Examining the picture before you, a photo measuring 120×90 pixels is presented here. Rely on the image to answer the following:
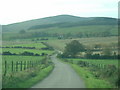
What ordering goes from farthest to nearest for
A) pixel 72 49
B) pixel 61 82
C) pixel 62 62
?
pixel 72 49 < pixel 62 62 < pixel 61 82

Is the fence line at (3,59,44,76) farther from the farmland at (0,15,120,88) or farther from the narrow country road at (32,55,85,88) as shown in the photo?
the narrow country road at (32,55,85,88)

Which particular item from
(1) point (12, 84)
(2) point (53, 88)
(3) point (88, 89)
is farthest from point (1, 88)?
(3) point (88, 89)

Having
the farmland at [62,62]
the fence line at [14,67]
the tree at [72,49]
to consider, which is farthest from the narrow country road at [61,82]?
the tree at [72,49]

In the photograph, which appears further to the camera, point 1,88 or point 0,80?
point 0,80

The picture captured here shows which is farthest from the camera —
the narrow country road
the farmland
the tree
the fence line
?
the tree

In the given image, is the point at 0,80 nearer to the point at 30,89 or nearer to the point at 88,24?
the point at 30,89

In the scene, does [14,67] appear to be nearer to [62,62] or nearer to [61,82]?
[61,82]

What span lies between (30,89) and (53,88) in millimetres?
1257

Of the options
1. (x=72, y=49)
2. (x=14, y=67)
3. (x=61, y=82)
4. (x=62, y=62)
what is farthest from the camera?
(x=72, y=49)

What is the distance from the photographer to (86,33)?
137 m

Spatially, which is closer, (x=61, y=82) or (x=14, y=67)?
(x=61, y=82)

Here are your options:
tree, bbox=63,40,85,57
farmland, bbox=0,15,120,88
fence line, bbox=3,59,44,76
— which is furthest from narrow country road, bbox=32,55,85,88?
tree, bbox=63,40,85,57

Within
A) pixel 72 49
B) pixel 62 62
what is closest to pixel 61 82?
pixel 62 62

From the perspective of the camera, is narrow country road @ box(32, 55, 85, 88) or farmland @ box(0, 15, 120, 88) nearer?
narrow country road @ box(32, 55, 85, 88)
